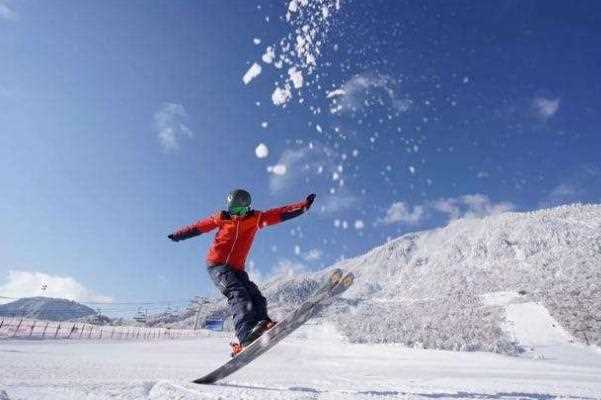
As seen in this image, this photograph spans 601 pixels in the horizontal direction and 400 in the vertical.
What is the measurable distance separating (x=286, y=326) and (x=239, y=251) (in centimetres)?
114

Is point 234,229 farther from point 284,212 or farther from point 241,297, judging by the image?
point 241,297

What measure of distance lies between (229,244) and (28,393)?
2448 mm

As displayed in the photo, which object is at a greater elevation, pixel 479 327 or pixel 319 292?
pixel 479 327

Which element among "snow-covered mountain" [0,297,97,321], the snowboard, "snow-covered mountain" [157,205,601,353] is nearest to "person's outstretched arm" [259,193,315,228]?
the snowboard

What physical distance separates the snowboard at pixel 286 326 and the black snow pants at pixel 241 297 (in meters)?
0.27

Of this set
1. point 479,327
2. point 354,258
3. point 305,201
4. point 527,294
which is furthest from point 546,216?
point 305,201

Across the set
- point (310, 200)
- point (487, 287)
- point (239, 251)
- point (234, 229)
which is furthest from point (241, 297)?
point (487, 287)

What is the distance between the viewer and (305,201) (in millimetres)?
4957

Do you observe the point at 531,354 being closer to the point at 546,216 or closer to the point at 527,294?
the point at 527,294

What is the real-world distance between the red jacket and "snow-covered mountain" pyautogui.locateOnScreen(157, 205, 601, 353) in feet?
49.6

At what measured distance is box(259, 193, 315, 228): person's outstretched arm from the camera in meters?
4.76

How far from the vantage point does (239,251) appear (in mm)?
4496

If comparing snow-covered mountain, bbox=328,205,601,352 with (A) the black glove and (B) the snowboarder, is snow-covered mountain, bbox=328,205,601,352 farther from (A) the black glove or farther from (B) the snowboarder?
(B) the snowboarder

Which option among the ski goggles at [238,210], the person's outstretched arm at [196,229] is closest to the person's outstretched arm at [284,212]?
the ski goggles at [238,210]
